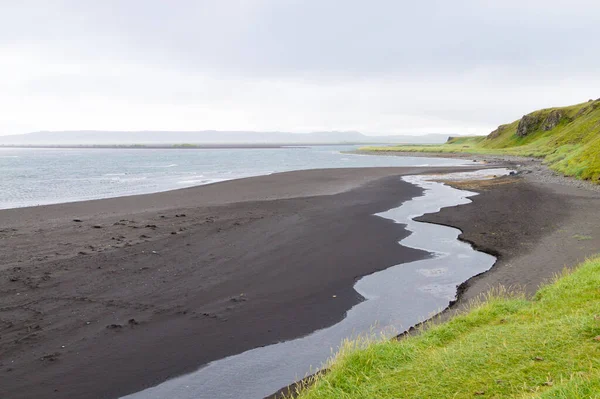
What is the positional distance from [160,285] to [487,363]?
10.8 meters

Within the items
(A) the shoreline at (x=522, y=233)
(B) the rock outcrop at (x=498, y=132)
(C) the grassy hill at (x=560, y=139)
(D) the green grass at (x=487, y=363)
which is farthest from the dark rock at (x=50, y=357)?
(B) the rock outcrop at (x=498, y=132)

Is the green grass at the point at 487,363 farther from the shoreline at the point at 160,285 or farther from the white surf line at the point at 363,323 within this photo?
the shoreline at the point at 160,285

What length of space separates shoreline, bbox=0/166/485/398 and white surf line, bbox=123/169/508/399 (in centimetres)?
47

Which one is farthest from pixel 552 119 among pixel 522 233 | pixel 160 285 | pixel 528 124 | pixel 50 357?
pixel 50 357

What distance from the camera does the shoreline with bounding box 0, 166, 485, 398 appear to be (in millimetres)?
10180

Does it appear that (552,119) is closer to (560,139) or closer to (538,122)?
(538,122)

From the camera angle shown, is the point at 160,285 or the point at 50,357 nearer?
the point at 50,357

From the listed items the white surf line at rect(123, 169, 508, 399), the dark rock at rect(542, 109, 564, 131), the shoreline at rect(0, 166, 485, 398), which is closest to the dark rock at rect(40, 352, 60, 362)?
the shoreline at rect(0, 166, 485, 398)

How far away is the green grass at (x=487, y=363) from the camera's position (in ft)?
20.5

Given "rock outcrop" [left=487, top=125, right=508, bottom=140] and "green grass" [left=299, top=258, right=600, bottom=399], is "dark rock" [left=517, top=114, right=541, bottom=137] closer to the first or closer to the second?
"rock outcrop" [left=487, top=125, right=508, bottom=140]

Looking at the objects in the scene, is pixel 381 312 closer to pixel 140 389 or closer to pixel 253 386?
pixel 253 386

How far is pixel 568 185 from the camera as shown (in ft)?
134

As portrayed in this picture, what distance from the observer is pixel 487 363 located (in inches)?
281

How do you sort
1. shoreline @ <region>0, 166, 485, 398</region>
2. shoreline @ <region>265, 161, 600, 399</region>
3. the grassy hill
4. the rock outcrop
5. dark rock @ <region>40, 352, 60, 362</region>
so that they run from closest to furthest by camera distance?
dark rock @ <region>40, 352, 60, 362</region>, shoreline @ <region>0, 166, 485, 398</region>, shoreline @ <region>265, 161, 600, 399</region>, the grassy hill, the rock outcrop
